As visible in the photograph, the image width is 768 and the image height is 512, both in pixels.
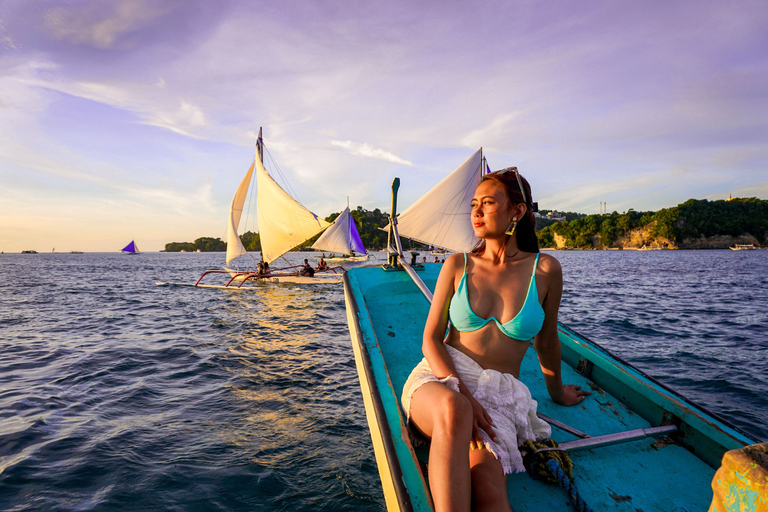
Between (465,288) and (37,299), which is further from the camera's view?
(37,299)

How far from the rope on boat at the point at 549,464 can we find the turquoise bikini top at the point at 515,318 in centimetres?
73

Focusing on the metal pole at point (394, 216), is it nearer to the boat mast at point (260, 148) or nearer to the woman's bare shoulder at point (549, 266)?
the woman's bare shoulder at point (549, 266)

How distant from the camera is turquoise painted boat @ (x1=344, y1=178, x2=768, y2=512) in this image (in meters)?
2.46

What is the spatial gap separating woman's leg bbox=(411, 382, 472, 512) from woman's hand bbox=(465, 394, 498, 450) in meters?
0.21

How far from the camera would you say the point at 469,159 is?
39.2ft

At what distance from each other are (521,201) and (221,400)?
19.3 ft

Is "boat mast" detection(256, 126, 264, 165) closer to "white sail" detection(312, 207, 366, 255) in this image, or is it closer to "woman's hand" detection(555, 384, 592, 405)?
"white sail" detection(312, 207, 366, 255)

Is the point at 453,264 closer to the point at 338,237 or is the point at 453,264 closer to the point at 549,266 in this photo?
the point at 549,266

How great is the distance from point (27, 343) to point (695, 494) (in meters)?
14.5

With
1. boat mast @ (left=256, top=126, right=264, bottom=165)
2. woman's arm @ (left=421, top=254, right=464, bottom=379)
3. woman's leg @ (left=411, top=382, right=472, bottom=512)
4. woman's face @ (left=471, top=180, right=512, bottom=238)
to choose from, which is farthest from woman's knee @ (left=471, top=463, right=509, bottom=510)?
boat mast @ (left=256, top=126, right=264, bottom=165)

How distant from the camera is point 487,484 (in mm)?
1984

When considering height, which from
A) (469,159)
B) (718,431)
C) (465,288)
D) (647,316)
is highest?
(469,159)

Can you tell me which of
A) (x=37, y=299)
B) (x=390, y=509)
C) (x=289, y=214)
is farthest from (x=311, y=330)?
(x=37, y=299)

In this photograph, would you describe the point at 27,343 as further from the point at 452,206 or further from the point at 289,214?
the point at 289,214
